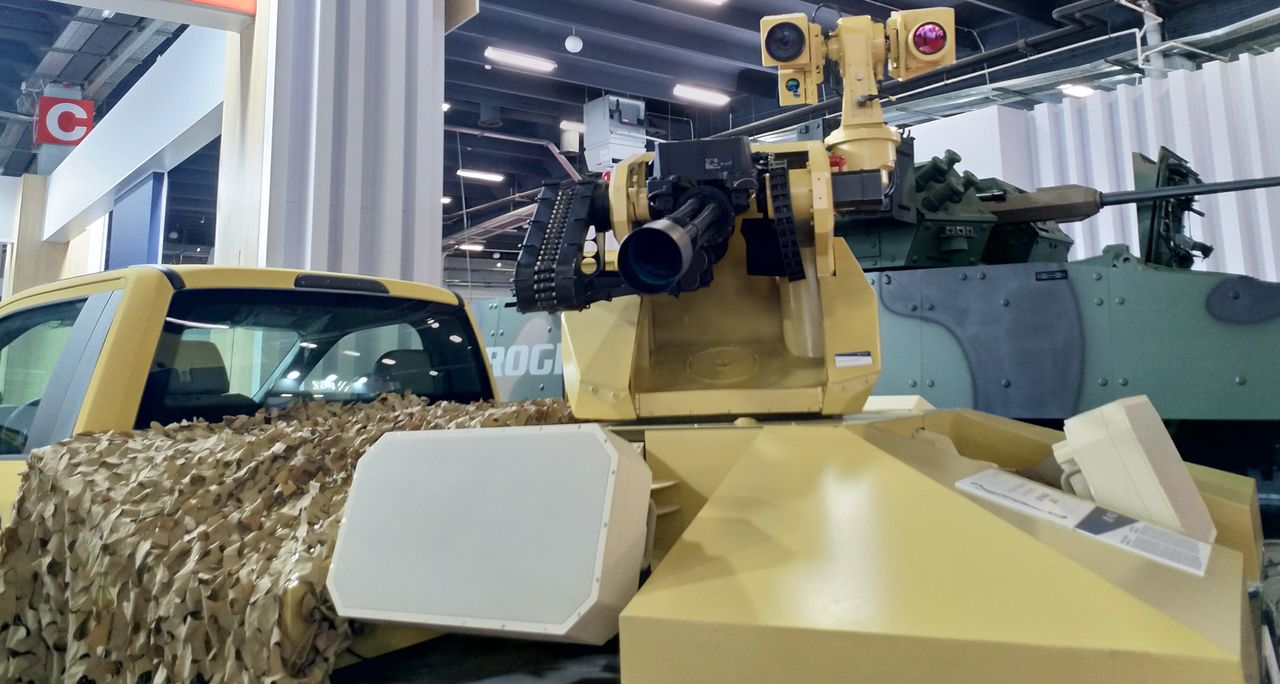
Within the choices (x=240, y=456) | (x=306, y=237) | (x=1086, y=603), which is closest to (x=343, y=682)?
(x=240, y=456)

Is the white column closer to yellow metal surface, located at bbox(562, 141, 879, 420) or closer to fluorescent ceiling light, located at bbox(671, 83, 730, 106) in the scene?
yellow metal surface, located at bbox(562, 141, 879, 420)

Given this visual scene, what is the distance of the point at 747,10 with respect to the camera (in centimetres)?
998

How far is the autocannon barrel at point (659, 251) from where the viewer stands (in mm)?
1969

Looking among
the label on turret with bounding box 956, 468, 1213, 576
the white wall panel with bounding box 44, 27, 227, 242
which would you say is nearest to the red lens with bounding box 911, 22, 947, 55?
the label on turret with bounding box 956, 468, 1213, 576

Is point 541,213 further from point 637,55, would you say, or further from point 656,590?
point 637,55

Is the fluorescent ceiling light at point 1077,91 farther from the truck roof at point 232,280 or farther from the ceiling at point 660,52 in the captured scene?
the truck roof at point 232,280

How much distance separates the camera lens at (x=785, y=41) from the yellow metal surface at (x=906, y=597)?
1887 millimetres

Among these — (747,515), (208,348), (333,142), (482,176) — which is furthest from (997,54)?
(747,515)

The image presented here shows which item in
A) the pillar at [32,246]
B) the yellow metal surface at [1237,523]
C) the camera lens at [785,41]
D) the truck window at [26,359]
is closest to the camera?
the yellow metal surface at [1237,523]

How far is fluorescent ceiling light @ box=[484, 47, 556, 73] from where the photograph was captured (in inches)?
421

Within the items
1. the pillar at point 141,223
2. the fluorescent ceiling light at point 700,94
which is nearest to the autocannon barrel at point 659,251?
the pillar at point 141,223

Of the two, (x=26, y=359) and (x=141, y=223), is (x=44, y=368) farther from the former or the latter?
(x=141, y=223)

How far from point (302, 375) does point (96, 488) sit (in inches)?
41.2

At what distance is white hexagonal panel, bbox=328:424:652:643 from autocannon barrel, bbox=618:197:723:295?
1.62 feet
